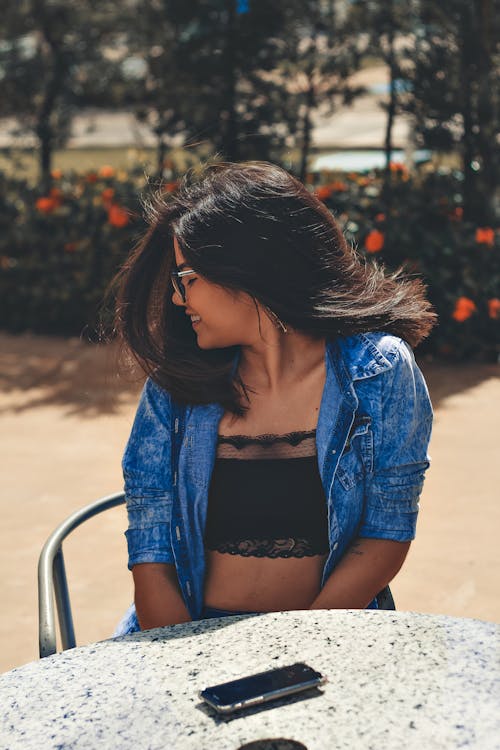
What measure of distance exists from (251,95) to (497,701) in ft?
23.3

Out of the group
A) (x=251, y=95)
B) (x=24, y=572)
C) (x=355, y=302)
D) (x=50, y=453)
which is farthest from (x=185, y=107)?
(x=355, y=302)

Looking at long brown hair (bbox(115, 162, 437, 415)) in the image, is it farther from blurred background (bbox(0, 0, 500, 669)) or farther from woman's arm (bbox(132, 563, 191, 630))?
blurred background (bbox(0, 0, 500, 669))

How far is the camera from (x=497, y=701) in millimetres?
1565

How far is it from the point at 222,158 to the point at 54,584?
16.0 feet

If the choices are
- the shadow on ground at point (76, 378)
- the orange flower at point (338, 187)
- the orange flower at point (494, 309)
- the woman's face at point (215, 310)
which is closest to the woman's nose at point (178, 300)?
the woman's face at point (215, 310)

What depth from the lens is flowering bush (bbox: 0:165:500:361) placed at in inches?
261

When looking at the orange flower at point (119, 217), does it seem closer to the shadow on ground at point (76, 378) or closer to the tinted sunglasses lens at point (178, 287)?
the shadow on ground at point (76, 378)

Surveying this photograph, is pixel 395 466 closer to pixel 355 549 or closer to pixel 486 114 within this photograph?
pixel 355 549

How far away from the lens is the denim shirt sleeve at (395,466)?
223 cm

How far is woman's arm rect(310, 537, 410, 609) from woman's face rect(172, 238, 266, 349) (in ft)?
1.65

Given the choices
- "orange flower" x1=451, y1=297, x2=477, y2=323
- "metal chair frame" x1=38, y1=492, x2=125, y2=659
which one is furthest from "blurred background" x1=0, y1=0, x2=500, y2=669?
"metal chair frame" x1=38, y1=492, x2=125, y2=659

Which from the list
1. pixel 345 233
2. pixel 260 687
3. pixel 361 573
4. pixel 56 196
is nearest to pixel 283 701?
pixel 260 687

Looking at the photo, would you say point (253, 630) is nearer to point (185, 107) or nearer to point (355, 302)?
point (355, 302)

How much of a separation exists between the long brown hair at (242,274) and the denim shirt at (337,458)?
0.19 feet
